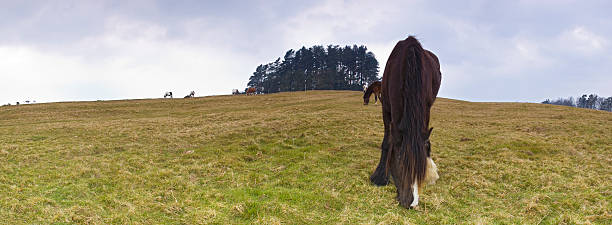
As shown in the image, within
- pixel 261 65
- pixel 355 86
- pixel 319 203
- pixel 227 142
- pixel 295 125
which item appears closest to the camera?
pixel 319 203

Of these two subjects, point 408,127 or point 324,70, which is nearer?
point 408,127

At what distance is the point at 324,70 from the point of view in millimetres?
74500

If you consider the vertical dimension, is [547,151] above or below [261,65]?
below

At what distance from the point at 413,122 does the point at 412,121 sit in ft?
0.07

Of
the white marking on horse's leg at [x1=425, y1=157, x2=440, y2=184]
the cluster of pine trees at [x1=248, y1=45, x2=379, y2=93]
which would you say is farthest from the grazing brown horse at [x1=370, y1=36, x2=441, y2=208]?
the cluster of pine trees at [x1=248, y1=45, x2=379, y2=93]

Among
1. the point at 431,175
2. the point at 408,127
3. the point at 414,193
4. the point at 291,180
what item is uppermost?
the point at 408,127

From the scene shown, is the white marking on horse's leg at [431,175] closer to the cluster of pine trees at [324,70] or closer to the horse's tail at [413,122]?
the horse's tail at [413,122]

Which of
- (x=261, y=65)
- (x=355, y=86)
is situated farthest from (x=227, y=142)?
(x=261, y=65)

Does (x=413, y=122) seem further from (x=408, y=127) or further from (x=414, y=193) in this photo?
(x=414, y=193)

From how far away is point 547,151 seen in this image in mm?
8734

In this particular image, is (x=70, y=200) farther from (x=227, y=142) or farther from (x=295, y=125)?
(x=295, y=125)

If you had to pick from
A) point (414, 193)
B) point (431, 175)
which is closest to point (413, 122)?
point (414, 193)

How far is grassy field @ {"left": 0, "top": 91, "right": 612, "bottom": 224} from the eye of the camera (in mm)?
4520

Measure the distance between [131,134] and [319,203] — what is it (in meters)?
11.6
